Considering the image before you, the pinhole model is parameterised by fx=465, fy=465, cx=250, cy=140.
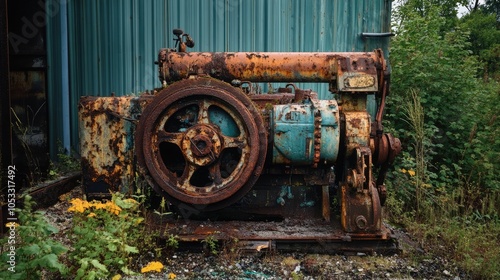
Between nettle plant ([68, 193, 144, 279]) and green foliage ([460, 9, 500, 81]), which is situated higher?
green foliage ([460, 9, 500, 81])

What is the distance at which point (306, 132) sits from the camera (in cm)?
405

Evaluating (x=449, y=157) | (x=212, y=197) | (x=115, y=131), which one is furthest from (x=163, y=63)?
(x=449, y=157)

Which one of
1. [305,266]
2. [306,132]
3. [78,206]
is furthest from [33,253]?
[306,132]

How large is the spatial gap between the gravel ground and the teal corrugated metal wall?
3.93 meters

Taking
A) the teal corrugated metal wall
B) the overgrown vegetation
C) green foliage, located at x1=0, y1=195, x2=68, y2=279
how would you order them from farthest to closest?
the teal corrugated metal wall < the overgrown vegetation < green foliage, located at x1=0, y1=195, x2=68, y2=279

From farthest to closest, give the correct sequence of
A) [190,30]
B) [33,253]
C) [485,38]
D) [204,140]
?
1. [485,38]
2. [190,30]
3. [204,140]
4. [33,253]

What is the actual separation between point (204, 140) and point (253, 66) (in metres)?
0.98

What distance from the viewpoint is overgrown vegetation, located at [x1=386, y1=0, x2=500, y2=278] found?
16.9 ft

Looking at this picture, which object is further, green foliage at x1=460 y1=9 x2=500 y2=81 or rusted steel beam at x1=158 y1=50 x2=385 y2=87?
green foliage at x1=460 y1=9 x2=500 y2=81

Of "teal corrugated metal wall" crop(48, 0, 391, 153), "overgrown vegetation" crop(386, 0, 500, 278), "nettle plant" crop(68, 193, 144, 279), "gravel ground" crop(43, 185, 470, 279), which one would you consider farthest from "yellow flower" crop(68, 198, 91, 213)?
"teal corrugated metal wall" crop(48, 0, 391, 153)

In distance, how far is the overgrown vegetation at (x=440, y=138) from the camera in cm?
516

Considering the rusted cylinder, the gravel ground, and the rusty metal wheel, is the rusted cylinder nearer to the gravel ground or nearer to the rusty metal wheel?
the rusty metal wheel

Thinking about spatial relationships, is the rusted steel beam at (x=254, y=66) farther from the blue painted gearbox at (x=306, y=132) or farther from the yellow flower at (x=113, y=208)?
the yellow flower at (x=113, y=208)

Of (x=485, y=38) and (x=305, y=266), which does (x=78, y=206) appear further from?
(x=485, y=38)
